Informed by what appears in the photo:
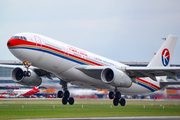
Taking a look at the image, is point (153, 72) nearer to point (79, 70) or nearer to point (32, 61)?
point (79, 70)

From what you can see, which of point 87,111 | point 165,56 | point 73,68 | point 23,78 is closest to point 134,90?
point 165,56

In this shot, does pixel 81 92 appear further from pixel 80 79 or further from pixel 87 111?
pixel 80 79

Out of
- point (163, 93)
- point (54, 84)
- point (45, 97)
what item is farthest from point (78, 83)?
point (45, 97)

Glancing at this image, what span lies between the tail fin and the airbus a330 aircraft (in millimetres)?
3503

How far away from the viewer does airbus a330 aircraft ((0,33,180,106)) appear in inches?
1169

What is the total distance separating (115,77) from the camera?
33.5 meters

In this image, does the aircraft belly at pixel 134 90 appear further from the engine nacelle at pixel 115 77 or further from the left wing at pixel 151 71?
the engine nacelle at pixel 115 77

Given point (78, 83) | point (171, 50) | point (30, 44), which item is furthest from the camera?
point (171, 50)

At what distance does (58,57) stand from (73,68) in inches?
101

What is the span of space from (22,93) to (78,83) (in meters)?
50.5

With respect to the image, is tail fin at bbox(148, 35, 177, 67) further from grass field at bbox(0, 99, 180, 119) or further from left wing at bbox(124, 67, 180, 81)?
grass field at bbox(0, 99, 180, 119)

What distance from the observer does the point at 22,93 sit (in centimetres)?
8306

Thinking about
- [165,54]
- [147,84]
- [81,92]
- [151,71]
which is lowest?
[81,92]

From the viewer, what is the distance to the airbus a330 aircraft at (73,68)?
97.5 feet
